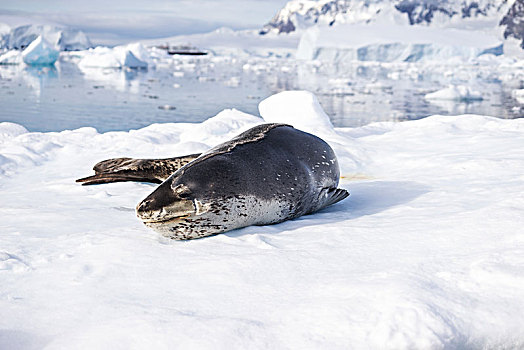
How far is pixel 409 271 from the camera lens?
6.06 ft

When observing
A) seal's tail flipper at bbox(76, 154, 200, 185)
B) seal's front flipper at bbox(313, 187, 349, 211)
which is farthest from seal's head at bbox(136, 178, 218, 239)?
seal's tail flipper at bbox(76, 154, 200, 185)

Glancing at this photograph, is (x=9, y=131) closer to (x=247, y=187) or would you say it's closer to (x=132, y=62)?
(x=247, y=187)

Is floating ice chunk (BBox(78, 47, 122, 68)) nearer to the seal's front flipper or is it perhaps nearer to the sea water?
the sea water

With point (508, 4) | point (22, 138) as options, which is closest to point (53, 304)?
point (22, 138)

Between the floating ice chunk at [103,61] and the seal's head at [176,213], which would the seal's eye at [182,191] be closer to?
the seal's head at [176,213]

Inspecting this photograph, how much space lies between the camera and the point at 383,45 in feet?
132

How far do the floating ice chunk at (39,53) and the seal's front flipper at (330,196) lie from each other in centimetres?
3035

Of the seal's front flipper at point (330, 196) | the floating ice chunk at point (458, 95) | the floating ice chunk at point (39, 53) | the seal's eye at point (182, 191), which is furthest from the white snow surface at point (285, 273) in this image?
the floating ice chunk at point (39, 53)

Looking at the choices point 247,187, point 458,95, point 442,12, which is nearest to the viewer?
point 247,187

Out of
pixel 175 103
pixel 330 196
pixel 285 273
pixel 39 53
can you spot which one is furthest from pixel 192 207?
pixel 39 53

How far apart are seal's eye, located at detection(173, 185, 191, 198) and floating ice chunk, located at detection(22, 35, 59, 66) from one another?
30474 mm

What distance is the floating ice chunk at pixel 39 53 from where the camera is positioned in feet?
97.9

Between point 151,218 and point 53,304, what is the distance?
71 cm

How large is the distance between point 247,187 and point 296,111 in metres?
3.66
